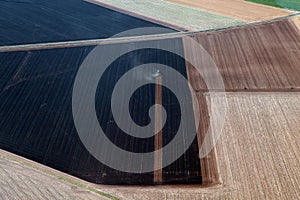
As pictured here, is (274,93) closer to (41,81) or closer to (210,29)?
(210,29)

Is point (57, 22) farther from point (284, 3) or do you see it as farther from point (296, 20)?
point (284, 3)

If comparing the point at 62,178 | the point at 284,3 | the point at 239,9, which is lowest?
the point at 62,178

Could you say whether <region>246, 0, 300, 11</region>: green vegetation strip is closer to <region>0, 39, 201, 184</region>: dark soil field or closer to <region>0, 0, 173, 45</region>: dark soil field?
<region>0, 0, 173, 45</region>: dark soil field

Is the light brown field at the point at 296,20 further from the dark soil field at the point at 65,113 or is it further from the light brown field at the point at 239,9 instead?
the dark soil field at the point at 65,113

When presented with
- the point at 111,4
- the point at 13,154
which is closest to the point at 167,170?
the point at 13,154

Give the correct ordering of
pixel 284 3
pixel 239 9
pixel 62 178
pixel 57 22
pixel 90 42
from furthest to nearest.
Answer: pixel 284 3
pixel 239 9
pixel 57 22
pixel 90 42
pixel 62 178

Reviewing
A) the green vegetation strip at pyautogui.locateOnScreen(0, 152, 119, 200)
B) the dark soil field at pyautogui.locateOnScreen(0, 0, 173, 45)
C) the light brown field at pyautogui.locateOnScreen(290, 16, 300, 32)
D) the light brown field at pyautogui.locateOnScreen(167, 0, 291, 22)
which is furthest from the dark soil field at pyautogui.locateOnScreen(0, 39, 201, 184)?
the light brown field at pyautogui.locateOnScreen(290, 16, 300, 32)

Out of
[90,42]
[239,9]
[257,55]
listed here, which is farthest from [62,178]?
[239,9]

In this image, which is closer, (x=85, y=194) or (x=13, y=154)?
(x=85, y=194)
